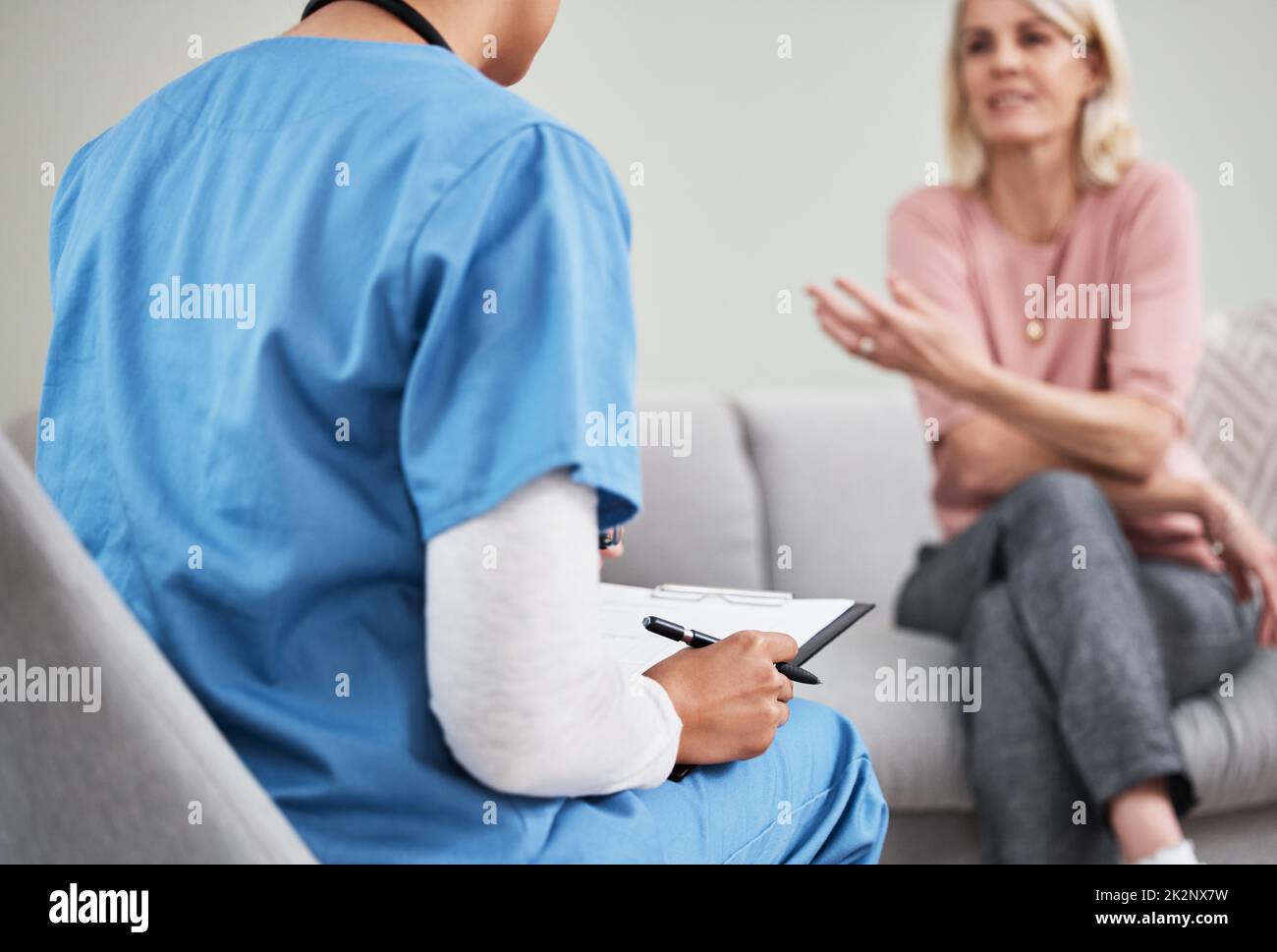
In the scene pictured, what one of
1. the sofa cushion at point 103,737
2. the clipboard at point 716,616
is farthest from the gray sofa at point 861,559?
the sofa cushion at point 103,737

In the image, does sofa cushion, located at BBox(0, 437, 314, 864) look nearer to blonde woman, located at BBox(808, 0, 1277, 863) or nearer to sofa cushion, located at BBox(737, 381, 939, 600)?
blonde woman, located at BBox(808, 0, 1277, 863)

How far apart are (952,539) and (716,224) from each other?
0.92 meters

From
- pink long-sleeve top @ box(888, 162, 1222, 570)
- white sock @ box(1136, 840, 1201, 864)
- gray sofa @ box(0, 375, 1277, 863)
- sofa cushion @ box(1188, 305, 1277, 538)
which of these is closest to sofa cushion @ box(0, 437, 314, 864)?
gray sofa @ box(0, 375, 1277, 863)

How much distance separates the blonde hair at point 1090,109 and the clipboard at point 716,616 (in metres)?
1.37

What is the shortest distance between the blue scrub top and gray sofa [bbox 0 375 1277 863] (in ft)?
0.29

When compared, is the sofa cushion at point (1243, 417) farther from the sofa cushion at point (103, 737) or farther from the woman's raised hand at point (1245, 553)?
the sofa cushion at point (103, 737)

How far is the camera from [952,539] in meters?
1.81

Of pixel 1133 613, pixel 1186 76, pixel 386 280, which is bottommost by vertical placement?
pixel 1133 613

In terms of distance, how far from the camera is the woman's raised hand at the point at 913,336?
1709mm

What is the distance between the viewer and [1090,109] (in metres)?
1.94

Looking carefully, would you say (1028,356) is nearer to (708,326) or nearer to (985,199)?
(985,199)
